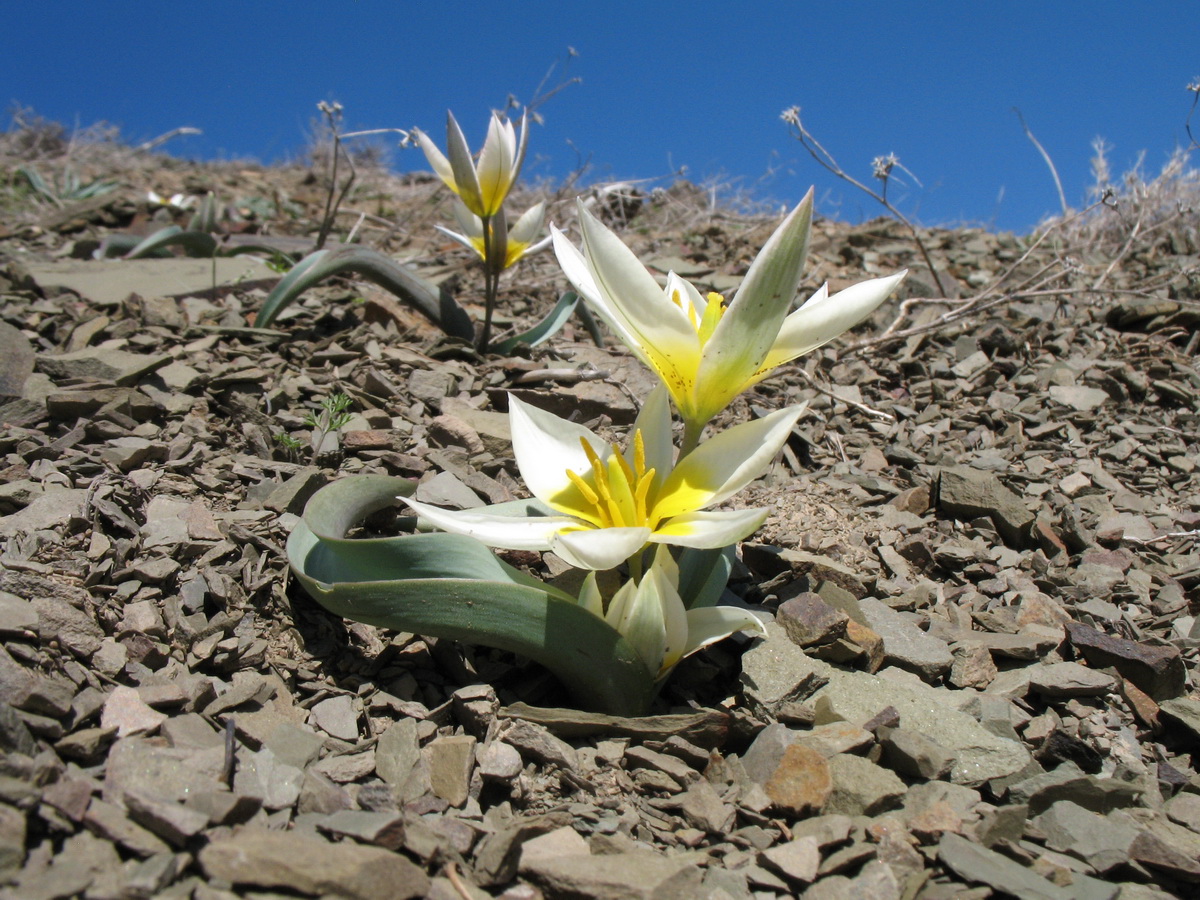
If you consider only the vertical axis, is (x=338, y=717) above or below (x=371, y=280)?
below

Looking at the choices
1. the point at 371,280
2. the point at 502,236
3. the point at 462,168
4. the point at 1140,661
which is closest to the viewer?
the point at 1140,661

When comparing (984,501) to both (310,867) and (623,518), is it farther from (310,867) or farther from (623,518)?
(310,867)

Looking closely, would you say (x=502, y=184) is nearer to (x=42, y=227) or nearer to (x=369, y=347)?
(x=369, y=347)

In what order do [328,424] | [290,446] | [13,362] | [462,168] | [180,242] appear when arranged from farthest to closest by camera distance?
[180,242] < [462,168] < [13,362] < [328,424] < [290,446]

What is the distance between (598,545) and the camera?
1.35 m

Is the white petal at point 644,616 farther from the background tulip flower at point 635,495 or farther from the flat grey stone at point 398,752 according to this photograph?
the flat grey stone at point 398,752

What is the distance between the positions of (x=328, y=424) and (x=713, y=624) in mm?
1452

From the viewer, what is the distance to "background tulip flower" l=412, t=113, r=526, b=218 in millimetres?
2848

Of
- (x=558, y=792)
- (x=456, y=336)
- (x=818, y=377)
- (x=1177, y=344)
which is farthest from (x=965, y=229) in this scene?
(x=558, y=792)

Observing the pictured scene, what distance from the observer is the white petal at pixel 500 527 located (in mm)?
1470

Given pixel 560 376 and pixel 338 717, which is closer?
pixel 338 717

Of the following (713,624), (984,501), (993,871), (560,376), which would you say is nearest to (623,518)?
(713,624)

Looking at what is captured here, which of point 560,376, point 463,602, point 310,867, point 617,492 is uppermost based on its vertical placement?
point 560,376

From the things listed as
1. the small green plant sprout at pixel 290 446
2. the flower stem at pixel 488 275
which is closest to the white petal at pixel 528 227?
the flower stem at pixel 488 275
